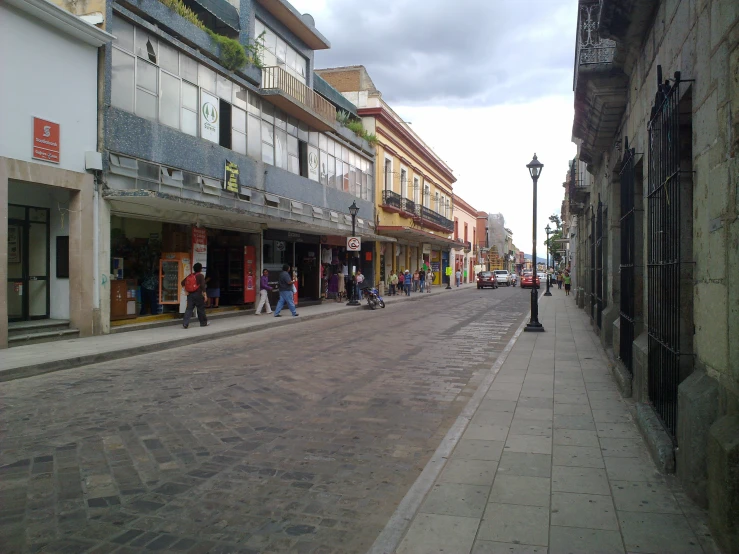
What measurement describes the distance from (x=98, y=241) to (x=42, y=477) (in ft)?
31.2

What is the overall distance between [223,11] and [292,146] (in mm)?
5616

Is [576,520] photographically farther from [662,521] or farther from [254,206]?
[254,206]

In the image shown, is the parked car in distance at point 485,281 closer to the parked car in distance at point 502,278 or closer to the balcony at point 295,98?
the parked car in distance at point 502,278

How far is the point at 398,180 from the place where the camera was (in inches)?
1474

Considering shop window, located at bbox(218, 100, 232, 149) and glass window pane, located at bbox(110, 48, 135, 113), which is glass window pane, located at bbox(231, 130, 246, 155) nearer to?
shop window, located at bbox(218, 100, 232, 149)

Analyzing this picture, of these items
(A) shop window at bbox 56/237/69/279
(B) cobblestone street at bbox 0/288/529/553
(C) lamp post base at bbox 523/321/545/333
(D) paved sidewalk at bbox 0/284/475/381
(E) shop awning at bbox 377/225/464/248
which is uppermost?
(E) shop awning at bbox 377/225/464/248

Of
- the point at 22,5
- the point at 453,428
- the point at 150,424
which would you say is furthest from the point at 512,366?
the point at 22,5

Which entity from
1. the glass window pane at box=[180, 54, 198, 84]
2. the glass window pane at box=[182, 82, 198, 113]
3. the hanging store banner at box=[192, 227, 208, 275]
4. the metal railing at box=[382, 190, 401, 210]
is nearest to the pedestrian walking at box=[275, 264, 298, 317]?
the hanging store banner at box=[192, 227, 208, 275]

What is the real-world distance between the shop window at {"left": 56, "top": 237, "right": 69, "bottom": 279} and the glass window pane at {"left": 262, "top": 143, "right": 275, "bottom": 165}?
29.3 feet

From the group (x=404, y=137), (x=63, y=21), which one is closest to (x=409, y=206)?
(x=404, y=137)

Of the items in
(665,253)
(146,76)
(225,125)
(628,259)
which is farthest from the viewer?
(225,125)

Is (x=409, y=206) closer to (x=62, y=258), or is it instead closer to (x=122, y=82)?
(x=122, y=82)

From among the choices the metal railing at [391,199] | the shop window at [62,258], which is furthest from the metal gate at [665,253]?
the metal railing at [391,199]

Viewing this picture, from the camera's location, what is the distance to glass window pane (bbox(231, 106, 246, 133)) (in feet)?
61.3
